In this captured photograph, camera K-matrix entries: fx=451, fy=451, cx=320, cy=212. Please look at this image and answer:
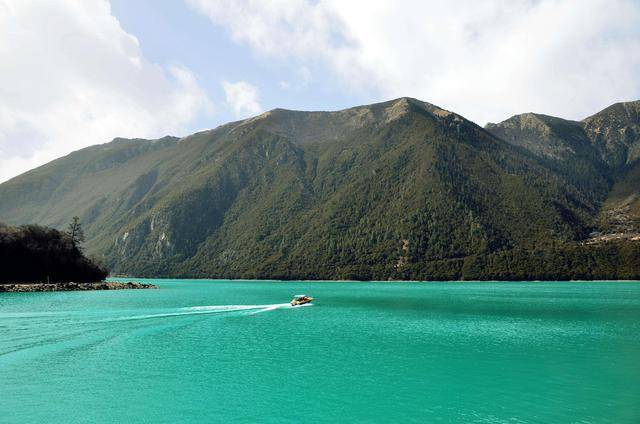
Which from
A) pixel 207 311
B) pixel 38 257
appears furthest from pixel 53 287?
pixel 207 311

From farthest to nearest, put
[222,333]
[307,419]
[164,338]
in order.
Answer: [222,333]
[164,338]
[307,419]

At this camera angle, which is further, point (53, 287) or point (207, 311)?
point (53, 287)

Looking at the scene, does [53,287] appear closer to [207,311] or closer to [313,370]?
[207,311]

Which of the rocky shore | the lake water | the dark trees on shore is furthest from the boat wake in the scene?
the dark trees on shore

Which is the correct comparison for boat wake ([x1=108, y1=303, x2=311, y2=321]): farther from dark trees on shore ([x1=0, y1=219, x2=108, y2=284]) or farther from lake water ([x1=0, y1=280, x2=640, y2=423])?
dark trees on shore ([x1=0, y1=219, x2=108, y2=284])

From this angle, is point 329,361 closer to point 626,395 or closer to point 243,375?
point 243,375

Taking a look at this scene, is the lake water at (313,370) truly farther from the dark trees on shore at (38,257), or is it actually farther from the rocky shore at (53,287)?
the dark trees on shore at (38,257)

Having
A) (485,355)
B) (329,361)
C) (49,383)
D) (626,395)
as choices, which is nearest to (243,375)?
(329,361)
